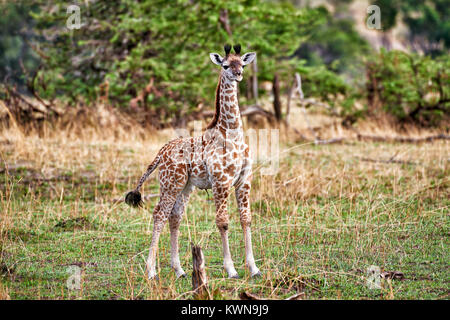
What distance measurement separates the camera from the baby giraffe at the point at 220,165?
615cm

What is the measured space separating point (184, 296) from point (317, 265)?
1782 millimetres

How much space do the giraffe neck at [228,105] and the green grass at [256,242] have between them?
4.64ft

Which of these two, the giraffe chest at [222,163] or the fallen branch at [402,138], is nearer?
the giraffe chest at [222,163]

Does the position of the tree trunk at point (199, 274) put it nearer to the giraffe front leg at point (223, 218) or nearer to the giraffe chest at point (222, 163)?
the giraffe front leg at point (223, 218)

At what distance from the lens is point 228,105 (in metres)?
6.25

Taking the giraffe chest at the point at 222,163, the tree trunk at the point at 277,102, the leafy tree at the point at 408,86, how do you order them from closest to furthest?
the giraffe chest at the point at 222,163, the tree trunk at the point at 277,102, the leafy tree at the point at 408,86

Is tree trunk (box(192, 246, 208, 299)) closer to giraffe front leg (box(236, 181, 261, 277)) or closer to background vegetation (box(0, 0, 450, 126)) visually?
giraffe front leg (box(236, 181, 261, 277))

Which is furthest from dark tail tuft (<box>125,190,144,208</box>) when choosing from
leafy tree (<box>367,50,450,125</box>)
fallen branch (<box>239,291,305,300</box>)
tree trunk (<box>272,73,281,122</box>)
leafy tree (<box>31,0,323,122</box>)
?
leafy tree (<box>367,50,450,125</box>)

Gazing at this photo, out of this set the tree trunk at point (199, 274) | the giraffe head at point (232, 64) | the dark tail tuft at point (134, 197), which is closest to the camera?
the tree trunk at point (199, 274)

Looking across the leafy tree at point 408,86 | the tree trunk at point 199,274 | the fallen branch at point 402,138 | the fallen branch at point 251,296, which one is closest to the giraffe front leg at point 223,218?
the tree trunk at point 199,274

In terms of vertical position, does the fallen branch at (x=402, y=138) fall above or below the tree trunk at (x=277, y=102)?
below

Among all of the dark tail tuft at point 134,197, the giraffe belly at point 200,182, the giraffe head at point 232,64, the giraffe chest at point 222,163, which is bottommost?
the dark tail tuft at point 134,197

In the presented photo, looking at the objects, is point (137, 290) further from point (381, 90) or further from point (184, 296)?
point (381, 90)

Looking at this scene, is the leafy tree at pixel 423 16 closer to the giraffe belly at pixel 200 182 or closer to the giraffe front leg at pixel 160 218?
the giraffe belly at pixel 200 182
